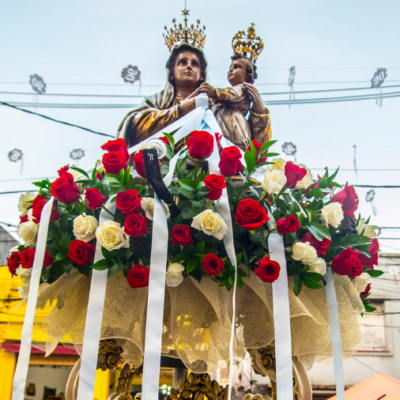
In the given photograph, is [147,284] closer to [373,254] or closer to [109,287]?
[109,287]

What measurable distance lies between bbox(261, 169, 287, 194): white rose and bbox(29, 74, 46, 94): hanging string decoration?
4748 millimetres

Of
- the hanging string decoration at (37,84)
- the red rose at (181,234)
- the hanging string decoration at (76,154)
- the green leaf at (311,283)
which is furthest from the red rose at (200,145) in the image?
the hanging string decoration at (76,154)

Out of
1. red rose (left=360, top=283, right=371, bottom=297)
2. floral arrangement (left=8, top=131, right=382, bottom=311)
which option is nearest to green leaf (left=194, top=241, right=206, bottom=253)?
floral arrangement (left=8, top=131, right=382, bottom=311)

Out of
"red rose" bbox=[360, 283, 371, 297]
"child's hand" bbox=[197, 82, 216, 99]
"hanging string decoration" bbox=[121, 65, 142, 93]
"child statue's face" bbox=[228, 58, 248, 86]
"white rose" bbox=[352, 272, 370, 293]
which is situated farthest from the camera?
"hanging string decoration" bbox=[121, 65, 142, 93]

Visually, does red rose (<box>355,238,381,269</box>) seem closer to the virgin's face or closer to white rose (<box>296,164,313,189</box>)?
white rose (<box>296,164,313,189</box>)

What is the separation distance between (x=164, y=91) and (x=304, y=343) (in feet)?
4.06

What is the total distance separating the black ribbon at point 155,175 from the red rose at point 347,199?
0.53 meters

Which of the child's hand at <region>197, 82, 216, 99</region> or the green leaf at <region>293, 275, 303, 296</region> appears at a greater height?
the child's hand at <region>197, 82, 216, 99</region>

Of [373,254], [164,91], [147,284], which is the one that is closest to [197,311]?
[147,284]

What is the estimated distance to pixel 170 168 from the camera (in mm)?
1224

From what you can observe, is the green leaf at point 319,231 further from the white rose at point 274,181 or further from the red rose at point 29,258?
the red rose at point 29,258

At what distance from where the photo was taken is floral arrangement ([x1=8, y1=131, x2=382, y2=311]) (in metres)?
1.11

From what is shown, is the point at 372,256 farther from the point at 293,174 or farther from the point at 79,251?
the point at 79,251

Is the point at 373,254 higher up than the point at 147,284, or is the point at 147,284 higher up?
the point at 373,254
